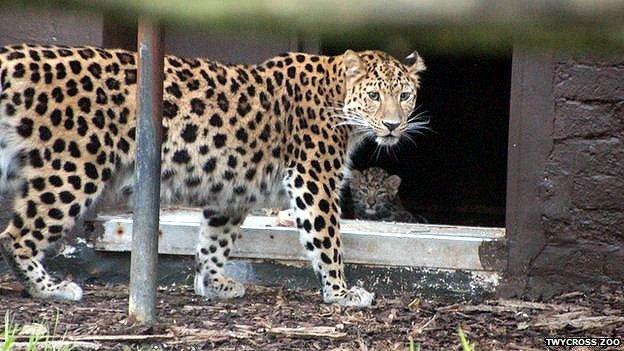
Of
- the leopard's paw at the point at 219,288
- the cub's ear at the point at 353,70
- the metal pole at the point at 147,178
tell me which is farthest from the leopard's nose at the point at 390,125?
the metal pole at the point at 147,178

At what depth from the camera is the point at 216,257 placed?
623cm

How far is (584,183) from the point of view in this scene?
6262 millimetres

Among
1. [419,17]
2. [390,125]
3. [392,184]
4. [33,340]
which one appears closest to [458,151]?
[392,184]

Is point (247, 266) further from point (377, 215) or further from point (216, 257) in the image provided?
point (377, 215)

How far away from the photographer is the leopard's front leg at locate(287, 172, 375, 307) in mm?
5895

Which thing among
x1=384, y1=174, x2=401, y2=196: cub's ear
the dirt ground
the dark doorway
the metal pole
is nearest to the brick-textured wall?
the dirt ground

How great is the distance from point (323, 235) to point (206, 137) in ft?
2.96

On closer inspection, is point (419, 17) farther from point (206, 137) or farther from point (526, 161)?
point (526, 161)

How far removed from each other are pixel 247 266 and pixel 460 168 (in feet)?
20.8

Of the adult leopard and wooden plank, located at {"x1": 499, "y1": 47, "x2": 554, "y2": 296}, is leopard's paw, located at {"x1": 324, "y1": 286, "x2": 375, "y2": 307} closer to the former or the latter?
the adult leopard

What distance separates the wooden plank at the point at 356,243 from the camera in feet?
21.2

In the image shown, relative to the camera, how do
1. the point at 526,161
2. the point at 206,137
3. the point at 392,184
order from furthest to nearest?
the point at 392,184 < the point at 526,161 < the point at 206,137

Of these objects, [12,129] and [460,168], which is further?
[460,168]

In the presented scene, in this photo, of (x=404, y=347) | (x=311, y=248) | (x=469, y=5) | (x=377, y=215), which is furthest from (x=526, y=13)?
(x=377, y=215)
